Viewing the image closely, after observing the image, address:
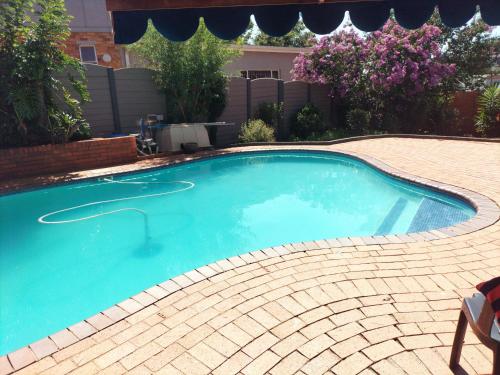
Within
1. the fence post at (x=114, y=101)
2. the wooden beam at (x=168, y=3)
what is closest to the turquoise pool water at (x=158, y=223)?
the fence post at (x=114, y=101)

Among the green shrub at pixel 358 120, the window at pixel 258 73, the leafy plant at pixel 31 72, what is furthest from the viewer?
the window at pixel 258 73

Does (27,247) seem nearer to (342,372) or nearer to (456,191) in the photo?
(342,372)

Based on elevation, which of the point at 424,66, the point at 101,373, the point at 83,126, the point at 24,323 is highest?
the point at 424,66

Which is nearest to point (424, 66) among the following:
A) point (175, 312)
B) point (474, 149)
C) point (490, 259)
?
point (474, 149)

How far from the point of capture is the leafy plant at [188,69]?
34.7ft

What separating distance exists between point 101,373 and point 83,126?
814 cm

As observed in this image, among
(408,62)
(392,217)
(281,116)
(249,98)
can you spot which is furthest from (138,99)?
(408,62)

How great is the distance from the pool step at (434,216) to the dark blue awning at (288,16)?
3074mm

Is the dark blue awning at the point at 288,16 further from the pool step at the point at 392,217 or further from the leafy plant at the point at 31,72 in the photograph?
the leafy plant at the point at 31,72

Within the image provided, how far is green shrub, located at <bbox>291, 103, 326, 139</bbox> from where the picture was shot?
1387 centimetres

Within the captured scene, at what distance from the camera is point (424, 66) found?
1334 cm

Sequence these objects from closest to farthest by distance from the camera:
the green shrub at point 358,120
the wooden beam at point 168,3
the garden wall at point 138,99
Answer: the wooden beam at point 168,3
the garden wall at point 138,99
the green shrub at point 358,120

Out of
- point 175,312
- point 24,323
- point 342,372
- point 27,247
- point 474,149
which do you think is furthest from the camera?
point 474,149

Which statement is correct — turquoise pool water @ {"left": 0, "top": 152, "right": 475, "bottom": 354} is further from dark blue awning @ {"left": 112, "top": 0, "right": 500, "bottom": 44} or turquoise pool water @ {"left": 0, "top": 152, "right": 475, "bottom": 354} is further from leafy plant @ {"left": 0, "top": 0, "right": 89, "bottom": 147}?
dark blue awning @ {"left": 112, "top": 0, "right": 500, "bottom": 44}
